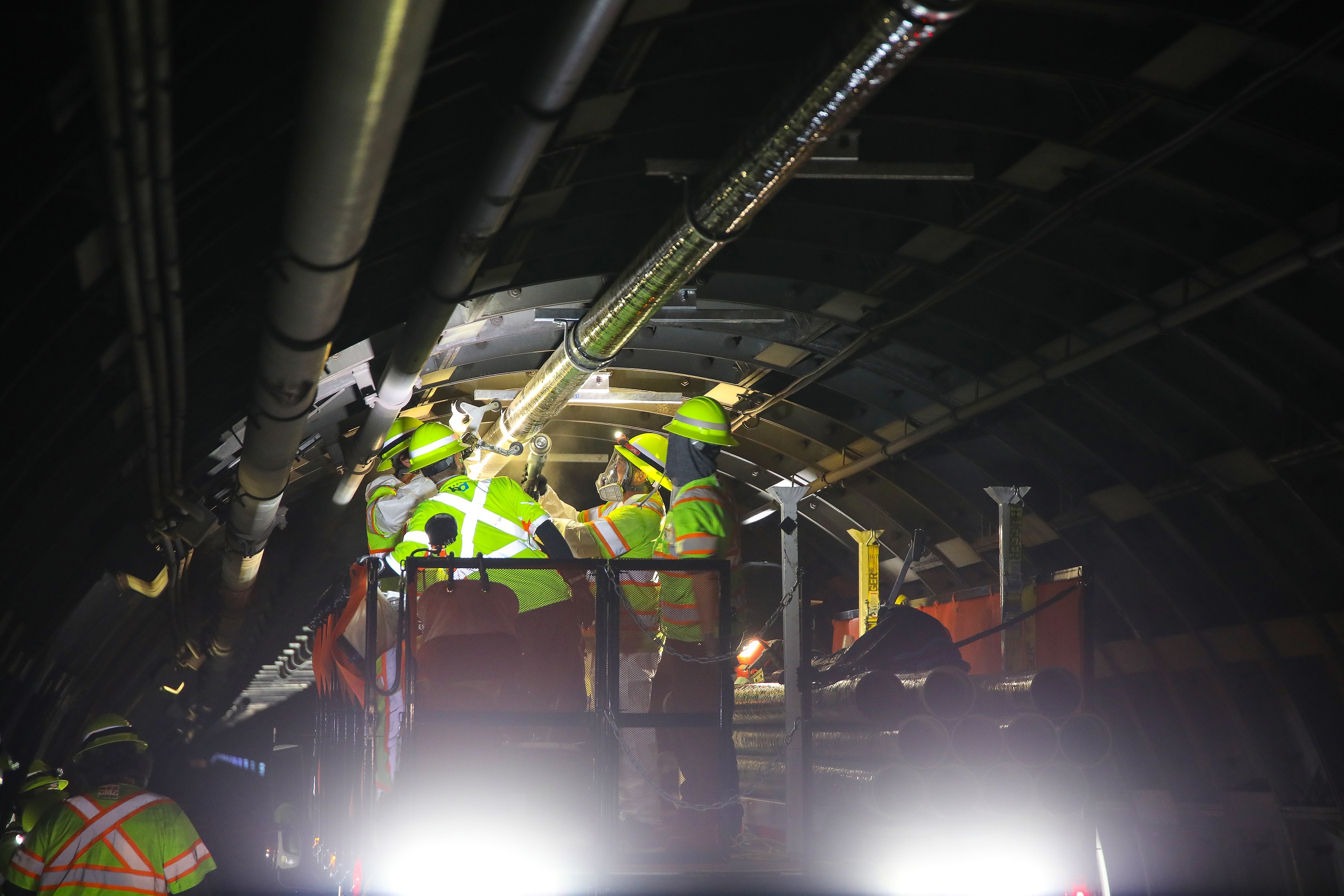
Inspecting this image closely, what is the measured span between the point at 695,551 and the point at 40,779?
18.6 ft

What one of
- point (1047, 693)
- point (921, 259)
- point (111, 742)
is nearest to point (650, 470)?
point (921, 259)

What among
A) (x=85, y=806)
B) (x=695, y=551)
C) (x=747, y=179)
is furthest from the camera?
(x=695, y=551)

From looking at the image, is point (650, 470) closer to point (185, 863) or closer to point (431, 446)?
point (431, 446)

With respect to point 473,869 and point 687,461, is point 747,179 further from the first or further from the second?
point 473,869

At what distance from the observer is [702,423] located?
805cm

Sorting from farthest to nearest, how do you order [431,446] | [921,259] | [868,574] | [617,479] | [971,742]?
[868,574] → [617,479] → [921,259] → [431,446] → [971,742]

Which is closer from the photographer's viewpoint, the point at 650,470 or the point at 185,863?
the point at 185,863

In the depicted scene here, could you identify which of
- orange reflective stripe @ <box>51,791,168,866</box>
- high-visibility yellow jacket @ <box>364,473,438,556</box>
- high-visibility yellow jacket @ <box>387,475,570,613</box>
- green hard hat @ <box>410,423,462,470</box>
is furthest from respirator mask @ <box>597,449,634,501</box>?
orange reflective stripe @ <box>51,791,168,866</box>

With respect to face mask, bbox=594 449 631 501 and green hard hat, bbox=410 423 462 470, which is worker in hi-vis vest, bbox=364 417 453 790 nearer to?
green hard hat, bbox=410 423 462 470

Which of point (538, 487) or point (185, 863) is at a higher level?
point (538, 487)

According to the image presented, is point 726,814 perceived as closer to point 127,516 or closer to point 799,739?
point 799,739

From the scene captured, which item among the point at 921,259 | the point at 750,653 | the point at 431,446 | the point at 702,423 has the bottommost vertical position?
the point at 750,653

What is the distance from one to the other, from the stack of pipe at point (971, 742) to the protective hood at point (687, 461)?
184 cm

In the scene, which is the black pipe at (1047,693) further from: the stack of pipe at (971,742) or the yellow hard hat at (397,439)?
the yellow hard hat at (397,439)
